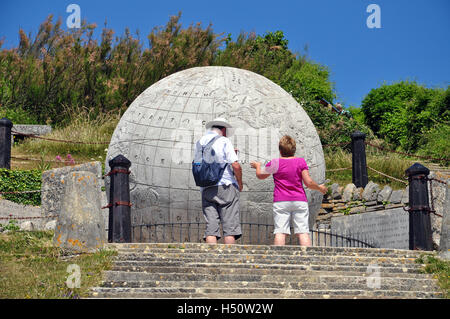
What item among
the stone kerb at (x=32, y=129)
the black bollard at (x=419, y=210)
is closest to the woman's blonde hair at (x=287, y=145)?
the black bollard at (x=419, y=210)

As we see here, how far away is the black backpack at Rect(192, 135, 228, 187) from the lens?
7.40 meters

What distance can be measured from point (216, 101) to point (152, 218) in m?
1.91

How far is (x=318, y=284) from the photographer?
19.1 feet

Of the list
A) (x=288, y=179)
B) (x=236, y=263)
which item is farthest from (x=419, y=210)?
(x=236, y=263)

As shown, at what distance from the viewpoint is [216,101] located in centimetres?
893

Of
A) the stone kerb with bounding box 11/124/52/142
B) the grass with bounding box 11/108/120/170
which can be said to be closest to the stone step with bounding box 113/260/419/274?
the grass with bounding box 11/108/120/170

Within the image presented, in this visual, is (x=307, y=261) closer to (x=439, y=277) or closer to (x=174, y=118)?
(x=439, y=277)

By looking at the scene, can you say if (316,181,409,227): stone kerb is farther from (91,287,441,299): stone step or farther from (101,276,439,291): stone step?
(91,287,441,299): stone step

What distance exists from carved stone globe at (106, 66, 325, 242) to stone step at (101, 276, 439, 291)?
2.98 metres

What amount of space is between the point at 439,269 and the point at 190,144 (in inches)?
147

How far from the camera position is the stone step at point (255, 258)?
21.2 ft

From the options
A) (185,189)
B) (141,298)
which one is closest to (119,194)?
(185,189)

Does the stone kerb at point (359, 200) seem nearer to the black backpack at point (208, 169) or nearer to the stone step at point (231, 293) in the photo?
the black backpack at point (208, 169)

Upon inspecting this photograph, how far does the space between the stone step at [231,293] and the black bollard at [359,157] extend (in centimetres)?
786
